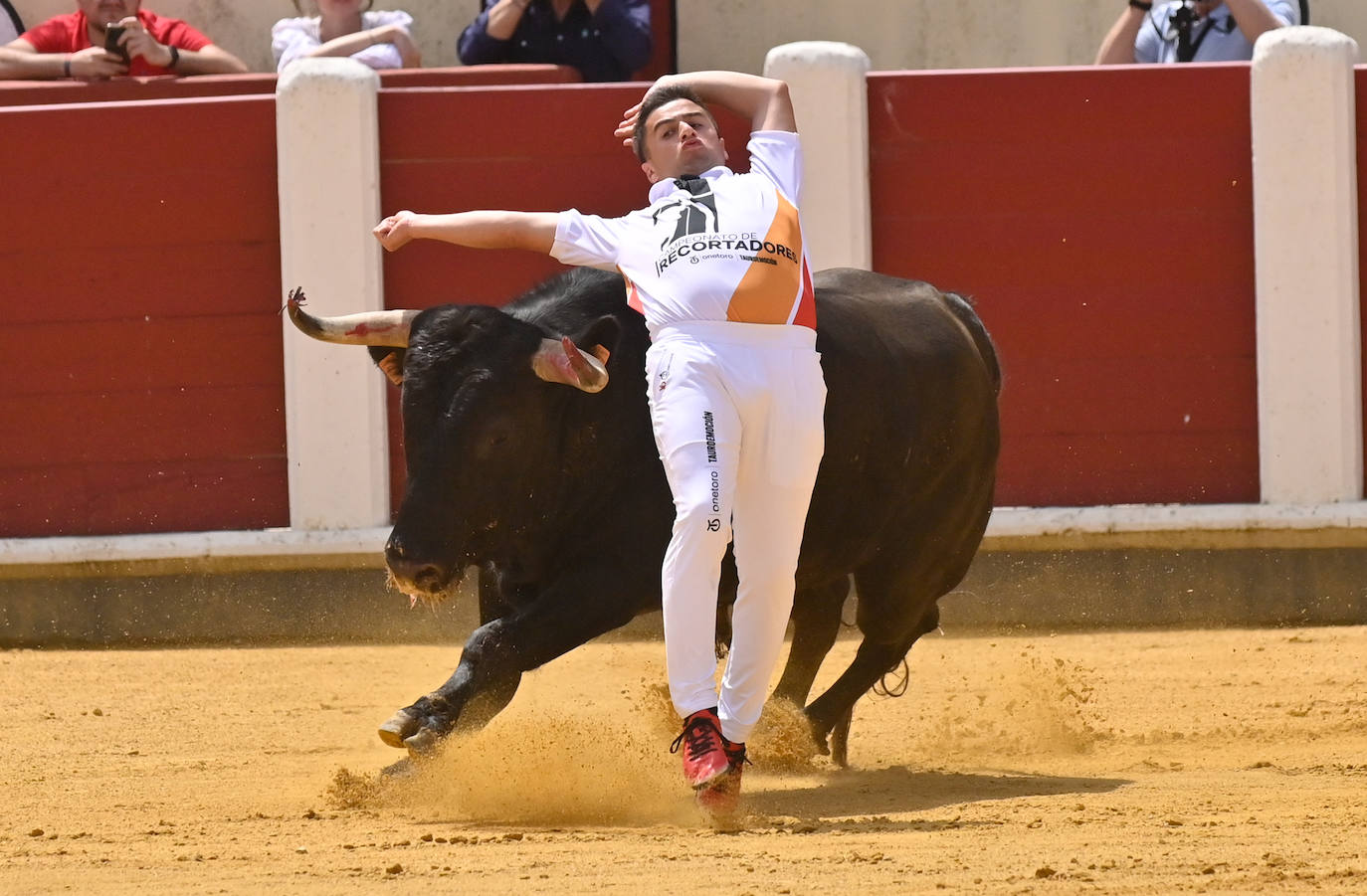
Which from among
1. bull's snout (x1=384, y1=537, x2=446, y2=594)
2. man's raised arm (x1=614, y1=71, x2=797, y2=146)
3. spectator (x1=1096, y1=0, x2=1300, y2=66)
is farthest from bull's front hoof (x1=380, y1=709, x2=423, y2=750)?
spectator (x1=1096, y1=0, x2=1300, y2=66)

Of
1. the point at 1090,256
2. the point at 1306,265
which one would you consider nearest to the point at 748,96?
the point at 1090,256

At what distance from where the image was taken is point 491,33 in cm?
857

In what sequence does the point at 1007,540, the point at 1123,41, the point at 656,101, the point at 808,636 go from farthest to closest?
the point at 1123,41
the point at 1007,540
the point at 808,636
the point at 656,101

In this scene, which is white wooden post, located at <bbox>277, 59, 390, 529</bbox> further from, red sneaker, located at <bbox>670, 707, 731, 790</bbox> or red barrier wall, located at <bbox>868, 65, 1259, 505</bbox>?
red sneaker, located at <bbox>670, 707, 731, 790</bbox>

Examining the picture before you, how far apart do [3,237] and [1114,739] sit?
4732 mm

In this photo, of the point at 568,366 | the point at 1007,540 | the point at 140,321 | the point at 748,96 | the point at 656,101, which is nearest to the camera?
the point at 568,366

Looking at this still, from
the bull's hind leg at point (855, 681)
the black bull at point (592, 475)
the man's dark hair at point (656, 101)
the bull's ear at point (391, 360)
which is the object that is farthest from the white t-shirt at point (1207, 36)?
the bull's ear at point (391, 360)

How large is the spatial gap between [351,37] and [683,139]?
13.7 ft

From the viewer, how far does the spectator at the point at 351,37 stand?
27.9 ft

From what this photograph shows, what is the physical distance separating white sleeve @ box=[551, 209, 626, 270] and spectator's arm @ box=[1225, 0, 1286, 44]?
420 centimetres

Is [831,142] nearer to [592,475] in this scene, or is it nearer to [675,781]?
[592,475]

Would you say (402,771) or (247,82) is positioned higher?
(247,82)

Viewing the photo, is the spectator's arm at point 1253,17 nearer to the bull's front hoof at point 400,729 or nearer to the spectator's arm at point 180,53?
the spectator's arm at point 180,53

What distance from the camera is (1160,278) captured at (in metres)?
7.80
